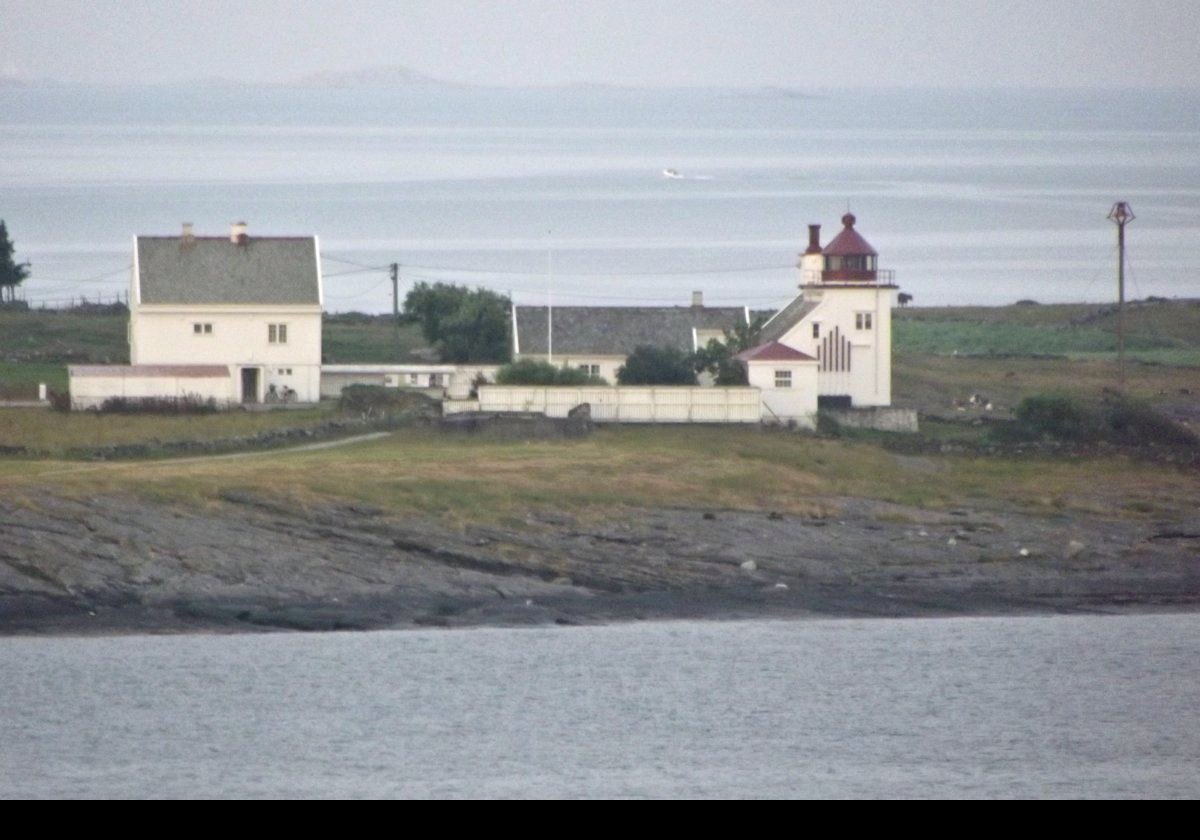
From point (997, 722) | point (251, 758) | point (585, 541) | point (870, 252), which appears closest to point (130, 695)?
point (251, 758)

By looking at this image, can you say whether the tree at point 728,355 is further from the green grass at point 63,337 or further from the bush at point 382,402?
the green grass at point 63,337

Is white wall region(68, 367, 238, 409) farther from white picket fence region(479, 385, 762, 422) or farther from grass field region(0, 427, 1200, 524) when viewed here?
white picket fence region(479, 385, 762, 422)

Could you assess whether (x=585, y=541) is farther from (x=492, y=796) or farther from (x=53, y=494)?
(x=492, y=796)

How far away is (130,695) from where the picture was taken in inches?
1140

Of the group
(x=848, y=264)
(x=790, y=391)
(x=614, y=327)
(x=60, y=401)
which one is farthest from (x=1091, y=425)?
(x=60, y=401)

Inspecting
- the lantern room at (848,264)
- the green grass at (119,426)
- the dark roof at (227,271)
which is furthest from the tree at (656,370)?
the dark roof at (227,271)

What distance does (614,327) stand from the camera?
177 ft

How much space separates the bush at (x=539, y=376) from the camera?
47469 mm

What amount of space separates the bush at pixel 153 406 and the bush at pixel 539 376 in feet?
22.4

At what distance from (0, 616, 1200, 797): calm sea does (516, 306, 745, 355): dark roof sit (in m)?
21.0

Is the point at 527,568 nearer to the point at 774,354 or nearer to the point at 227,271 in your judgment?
the point at 774,354

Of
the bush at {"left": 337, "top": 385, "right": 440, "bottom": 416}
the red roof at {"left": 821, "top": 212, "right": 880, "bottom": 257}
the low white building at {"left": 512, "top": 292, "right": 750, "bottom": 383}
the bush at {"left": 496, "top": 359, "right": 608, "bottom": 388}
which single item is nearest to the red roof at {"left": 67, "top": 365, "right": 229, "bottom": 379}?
the bush at {"left": 337, "top": 385, "right": 440, "bottom": 416}

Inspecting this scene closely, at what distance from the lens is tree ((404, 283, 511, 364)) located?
55.1m

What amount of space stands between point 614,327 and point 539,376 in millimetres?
6687
